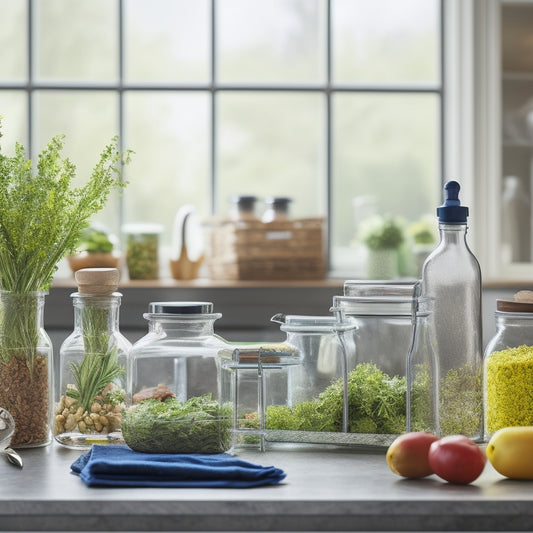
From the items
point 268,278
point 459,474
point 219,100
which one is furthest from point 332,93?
point 459,474

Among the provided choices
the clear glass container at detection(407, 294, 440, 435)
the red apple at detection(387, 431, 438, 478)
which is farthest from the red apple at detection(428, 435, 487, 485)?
the clear glass container at detection(407, 294, 440, 435)

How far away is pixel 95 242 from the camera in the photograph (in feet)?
10.1

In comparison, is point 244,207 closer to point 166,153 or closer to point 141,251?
point 141,251

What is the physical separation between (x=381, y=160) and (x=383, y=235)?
1.53 feet

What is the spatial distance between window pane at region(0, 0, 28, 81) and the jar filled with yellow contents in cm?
263

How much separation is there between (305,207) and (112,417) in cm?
223

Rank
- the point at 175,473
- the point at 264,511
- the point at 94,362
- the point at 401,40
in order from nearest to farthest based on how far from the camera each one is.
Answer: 1. the point at 264,511
2. the point at 175,473
3. the point at 94,362
4. the point at 401,40

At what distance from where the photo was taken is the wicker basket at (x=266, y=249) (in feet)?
10.0

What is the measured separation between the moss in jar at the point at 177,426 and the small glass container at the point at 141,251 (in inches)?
77.3

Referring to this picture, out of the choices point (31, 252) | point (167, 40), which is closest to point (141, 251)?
point (167, 40)

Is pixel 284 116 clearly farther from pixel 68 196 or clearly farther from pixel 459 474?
pixel 459 474

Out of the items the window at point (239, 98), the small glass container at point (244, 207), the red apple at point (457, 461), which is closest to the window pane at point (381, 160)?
the window at point (239, 98)

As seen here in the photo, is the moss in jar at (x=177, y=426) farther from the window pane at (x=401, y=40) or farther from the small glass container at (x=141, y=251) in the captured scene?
the window pane at (x=401, y=40)

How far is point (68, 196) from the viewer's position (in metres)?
1.29
